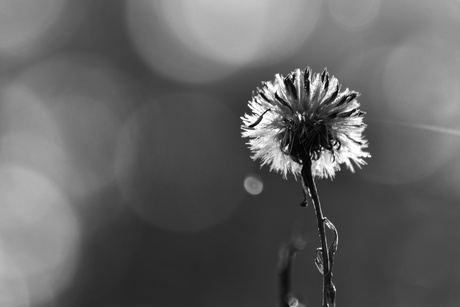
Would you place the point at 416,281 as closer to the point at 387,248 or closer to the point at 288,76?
the point at 387,248

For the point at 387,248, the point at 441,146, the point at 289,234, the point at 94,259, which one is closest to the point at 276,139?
the point at 289,234

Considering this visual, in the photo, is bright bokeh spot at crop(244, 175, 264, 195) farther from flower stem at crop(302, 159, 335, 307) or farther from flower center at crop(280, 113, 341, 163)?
flower center at crop(280, 113, 341, 163)

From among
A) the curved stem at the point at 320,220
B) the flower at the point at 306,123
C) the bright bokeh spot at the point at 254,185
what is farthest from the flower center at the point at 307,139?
the bright bokeh spot at the point at 254,185

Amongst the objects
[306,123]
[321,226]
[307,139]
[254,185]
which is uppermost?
[306,123]

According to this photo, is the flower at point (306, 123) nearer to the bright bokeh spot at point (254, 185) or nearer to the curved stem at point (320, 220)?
the curved stem at point (320, 220)

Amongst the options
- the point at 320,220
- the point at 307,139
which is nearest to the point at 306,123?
the point at 307,139

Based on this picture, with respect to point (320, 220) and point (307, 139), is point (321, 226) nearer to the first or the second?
point (320, 220)

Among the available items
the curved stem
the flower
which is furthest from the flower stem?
the flower
